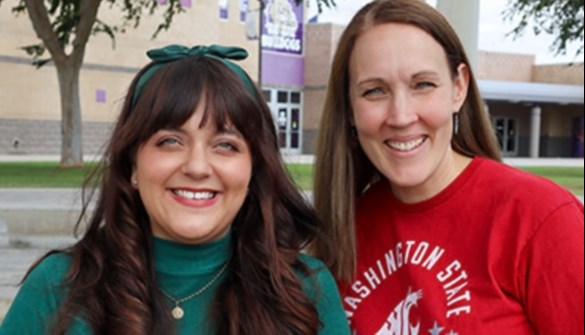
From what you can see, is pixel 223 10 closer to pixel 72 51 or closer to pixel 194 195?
pixel 72 51

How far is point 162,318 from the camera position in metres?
2.04

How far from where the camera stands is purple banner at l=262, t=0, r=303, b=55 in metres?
33.7

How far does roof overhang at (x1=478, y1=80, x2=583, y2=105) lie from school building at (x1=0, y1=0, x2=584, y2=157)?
48 millimetres

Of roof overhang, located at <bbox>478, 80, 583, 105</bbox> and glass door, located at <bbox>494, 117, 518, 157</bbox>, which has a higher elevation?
roof overhang, located at <bbox>478, 80, 583, 105</bbox>

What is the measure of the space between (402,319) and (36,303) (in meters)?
0.98

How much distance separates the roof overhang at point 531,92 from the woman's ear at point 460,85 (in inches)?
1402

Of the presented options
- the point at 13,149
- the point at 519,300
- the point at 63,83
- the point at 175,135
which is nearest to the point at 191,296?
the point at 175,135

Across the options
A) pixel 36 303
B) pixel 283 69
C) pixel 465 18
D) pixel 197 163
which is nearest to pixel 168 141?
pixel 197 163

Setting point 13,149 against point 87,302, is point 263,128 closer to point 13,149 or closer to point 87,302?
point 87,302

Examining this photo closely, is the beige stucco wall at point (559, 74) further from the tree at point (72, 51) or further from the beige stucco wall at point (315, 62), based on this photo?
the tree at point (72, 51)

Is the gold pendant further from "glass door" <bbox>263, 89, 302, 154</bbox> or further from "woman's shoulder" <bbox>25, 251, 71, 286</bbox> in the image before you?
"glass door" <bbox>263, 89, 302, 154</bbox>

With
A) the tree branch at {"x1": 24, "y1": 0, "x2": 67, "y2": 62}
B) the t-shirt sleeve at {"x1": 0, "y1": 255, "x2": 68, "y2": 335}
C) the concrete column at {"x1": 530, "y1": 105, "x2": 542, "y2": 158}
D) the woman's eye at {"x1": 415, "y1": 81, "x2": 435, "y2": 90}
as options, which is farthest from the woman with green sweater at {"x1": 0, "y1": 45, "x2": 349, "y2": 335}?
the concrete column at {"x1": 530, "y1": 105, "x2": 542, "y2": 158}

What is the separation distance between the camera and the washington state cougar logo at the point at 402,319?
2.20 meters

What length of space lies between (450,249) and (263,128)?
61 centimetres
